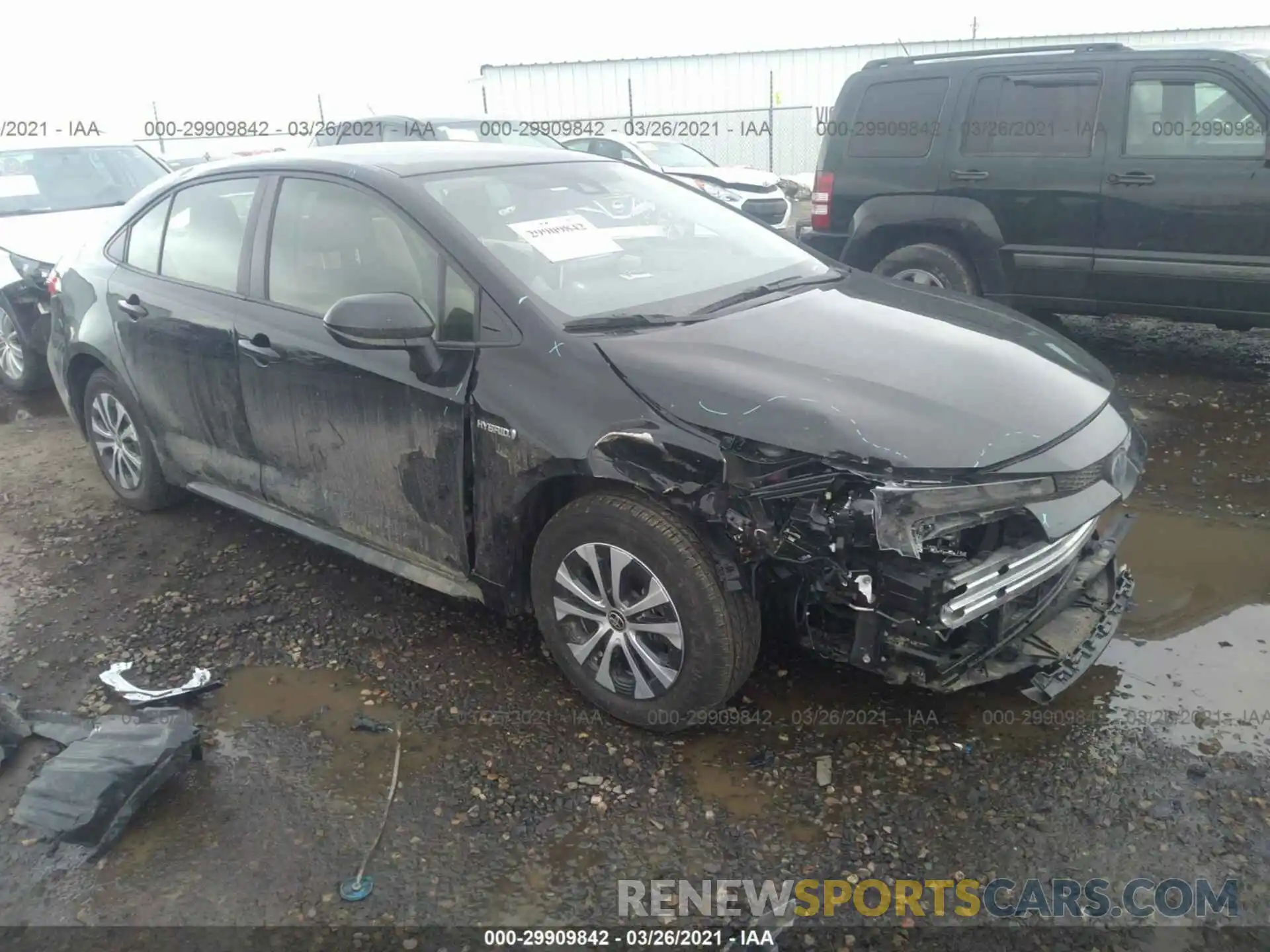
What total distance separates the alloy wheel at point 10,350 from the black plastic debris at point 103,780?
4.83 meters

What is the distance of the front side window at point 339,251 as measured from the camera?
10.5ft

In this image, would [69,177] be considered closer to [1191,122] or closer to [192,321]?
[192,321]

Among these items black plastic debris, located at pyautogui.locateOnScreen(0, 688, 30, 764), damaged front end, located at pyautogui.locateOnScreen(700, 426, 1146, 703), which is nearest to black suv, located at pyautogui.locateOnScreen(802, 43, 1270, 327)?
damaged front end, located at pyautogui.locateOnScreen(700, 426, 1146, 703)

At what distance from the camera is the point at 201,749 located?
3.01 meters

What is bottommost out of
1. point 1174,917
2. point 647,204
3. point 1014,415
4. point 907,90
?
point 1174,917

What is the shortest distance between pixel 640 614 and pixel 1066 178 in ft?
15.7

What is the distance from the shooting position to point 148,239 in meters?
4.30

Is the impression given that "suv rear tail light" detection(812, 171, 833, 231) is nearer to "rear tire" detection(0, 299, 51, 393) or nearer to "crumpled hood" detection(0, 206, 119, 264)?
"crumpled hood" detection(0, 206, 119, 264)

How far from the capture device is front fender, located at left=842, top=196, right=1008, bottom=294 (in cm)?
638

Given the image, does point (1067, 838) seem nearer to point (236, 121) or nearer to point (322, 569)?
point (322, 569)

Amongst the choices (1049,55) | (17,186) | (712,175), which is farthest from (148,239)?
(712,175)

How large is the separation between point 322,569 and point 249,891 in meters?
1.83

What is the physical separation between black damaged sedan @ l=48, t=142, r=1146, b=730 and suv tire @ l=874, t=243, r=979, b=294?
295 centimetres

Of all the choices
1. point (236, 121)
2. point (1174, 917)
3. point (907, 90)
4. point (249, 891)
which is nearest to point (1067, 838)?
point (1174, 917)
